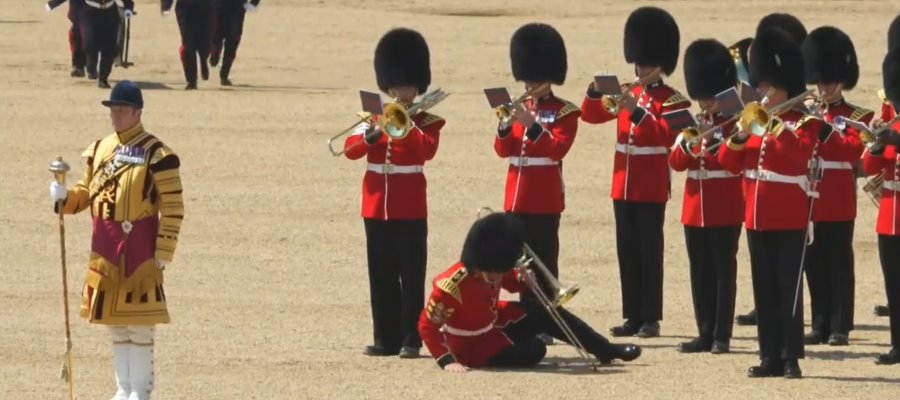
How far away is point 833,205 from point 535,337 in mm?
1683

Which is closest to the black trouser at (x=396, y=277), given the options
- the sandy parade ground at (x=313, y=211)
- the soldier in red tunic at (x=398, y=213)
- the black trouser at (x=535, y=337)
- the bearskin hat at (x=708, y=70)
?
the soldier in red tunic at (x=398, y=213)

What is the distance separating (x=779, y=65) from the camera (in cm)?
1049

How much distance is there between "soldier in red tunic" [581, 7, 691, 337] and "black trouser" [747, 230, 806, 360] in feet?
4.42

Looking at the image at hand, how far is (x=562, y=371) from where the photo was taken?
1077cm

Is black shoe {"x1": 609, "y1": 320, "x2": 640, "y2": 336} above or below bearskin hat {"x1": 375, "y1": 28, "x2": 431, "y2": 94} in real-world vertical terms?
below

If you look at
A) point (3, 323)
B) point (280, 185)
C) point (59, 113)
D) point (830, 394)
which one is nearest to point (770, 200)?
point (830, 394)

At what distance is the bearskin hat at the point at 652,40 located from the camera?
39.4 feet

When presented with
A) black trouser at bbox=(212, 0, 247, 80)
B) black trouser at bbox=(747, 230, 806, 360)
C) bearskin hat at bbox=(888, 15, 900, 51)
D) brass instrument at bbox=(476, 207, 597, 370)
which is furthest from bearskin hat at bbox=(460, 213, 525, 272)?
black trouser at bbox=(212, 0, 247, 80)

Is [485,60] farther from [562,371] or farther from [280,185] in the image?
[562,371]

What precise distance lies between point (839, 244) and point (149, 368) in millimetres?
3775

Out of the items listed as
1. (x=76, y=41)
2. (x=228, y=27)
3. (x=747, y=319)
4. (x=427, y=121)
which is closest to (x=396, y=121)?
(x=427, y=121)

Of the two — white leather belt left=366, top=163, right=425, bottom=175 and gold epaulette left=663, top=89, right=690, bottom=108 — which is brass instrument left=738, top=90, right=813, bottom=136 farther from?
white leather belt left=366, top=163, right=425, bottom=175

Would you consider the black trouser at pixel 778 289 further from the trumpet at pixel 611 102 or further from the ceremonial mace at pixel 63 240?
the ceremonial mace at pixel 63 240

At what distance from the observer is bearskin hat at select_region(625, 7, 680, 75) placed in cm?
1201
